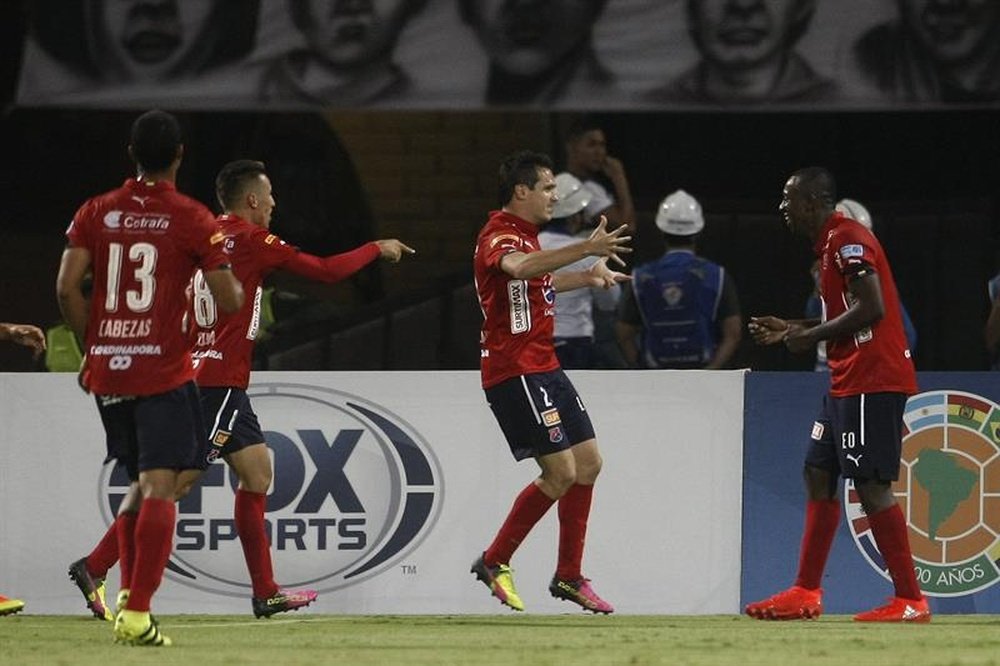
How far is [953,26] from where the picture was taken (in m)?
13.1

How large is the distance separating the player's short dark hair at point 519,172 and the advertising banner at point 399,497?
1.18 metres

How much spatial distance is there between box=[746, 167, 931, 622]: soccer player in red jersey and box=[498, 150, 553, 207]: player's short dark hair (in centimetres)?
118

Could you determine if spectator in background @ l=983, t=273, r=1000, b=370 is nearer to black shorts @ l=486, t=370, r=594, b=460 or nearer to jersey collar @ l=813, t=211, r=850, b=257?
jersey collar @ l=813, t=211, r=850, b=257

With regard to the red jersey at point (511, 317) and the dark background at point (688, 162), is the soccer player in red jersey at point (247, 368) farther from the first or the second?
the dark background at point (688, 162)

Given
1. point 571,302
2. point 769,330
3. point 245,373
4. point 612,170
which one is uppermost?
point 612,170

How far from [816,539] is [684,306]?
8.13 feet

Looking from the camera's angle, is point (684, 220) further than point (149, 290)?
Yes

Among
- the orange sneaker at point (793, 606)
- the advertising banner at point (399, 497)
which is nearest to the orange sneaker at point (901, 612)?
the orange sneaker at point (793, 606)

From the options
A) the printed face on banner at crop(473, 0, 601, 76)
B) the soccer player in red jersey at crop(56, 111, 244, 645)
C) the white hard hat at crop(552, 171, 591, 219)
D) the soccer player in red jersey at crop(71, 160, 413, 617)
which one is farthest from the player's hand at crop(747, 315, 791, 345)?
the printed face on banner at crop(473, 0, 601, 76)

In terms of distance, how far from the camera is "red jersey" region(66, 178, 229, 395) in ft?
27.5

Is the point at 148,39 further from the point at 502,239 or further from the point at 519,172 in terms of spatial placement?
the point at 502,239

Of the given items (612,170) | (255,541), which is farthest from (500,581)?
(612,170)

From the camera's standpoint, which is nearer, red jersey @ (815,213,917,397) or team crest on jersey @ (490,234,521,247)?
red jersey @ (815,213,917,397)

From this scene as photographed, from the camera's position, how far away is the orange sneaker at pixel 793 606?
1010 centimetres
